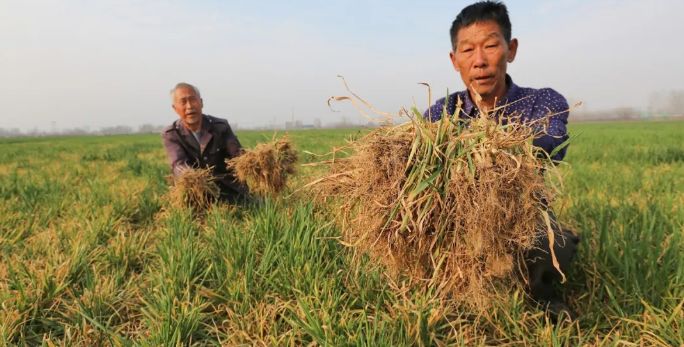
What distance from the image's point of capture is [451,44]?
91.4 inches

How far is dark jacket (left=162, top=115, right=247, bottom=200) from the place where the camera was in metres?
3.98

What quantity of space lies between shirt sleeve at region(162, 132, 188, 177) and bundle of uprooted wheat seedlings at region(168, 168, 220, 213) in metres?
0.40

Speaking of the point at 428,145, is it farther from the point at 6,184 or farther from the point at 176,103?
the point at 6,184

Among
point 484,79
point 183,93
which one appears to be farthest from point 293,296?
point 183,93

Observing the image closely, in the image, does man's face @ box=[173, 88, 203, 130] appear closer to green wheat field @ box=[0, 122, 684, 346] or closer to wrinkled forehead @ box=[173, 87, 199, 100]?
wrinkled forehead @ box=[173, 87, 199, 100]

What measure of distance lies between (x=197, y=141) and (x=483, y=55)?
309 cm

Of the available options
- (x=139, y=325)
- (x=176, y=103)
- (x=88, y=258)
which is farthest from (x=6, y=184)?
(x=139, y=325)

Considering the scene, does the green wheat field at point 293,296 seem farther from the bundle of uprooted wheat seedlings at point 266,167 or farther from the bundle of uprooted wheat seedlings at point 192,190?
the bundle of uprooted wheat seedlings at point 266,167

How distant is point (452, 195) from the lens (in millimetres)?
1311

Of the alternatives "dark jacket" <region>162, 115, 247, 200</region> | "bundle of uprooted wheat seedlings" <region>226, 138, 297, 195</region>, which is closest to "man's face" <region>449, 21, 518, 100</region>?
"bundle of uprooted wheat seedlings" <region>226, 138, 297, 195</region>

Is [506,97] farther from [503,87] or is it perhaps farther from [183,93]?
[183,93]

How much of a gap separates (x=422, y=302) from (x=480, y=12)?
156 cm

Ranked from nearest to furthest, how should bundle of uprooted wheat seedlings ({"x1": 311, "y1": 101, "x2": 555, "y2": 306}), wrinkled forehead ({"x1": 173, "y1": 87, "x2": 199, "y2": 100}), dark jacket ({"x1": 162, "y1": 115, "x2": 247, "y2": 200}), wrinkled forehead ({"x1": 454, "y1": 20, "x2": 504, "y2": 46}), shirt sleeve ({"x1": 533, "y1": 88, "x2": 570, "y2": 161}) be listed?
bundle of uprooted wheat seedlings ({"x1": 311, "y1": 101, "x2": 555, "y2": 306}) < shirt sleeve ({"x1": 533, "y1": 88, "x2": 570, "y2": 161}) < wrinkled forehead ({"x1": 454, "y1": 20, "x2": 504, "y2": 46}) < wrinkled forehead ({"x1": 173, "y1": 87, "x2": 199, "y2": 100}) < dark jacket ({"x1": 162, "y1": 115, "x2": 247, "y2": 200})

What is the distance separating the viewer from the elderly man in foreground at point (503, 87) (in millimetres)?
1792
